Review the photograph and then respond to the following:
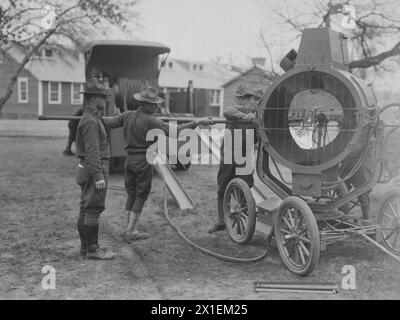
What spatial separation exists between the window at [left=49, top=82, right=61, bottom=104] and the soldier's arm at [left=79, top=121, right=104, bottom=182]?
115 feet

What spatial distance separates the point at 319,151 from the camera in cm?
512

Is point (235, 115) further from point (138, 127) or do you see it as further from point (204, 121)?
point (138, 127)

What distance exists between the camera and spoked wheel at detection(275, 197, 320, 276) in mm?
4531

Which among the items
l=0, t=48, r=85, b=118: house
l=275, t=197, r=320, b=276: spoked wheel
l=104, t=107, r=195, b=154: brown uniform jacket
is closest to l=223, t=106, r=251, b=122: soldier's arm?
l=104, t=107, r=195, b=154: brown uniform jacket

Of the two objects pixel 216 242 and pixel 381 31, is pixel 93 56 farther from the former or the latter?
pixel 216 242

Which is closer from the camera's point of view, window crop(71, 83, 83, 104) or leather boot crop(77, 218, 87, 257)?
leather boot crop(77, 218, 87, 257)

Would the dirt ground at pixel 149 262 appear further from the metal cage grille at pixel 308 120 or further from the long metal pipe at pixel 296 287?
the metal cage grille at pixel 308 120

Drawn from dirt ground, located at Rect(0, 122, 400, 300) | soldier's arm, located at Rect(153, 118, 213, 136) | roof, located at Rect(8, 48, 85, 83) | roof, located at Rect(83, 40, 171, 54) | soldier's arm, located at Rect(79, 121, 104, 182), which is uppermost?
roof, located at Rect(8, 48, 85, 83)

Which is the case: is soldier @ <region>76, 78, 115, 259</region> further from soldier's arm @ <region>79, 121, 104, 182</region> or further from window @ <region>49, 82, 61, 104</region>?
window @ <region>49, 82, 61, 104</region>

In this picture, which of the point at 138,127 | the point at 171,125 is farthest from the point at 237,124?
the point at 138,127

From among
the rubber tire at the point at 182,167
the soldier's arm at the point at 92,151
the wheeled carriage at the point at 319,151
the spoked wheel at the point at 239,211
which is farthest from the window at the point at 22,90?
the wheeled carriage at the point at 319,151

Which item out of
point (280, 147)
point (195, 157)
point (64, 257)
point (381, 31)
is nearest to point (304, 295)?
point (280, 147)

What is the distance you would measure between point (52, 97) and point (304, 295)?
36.7 meters
